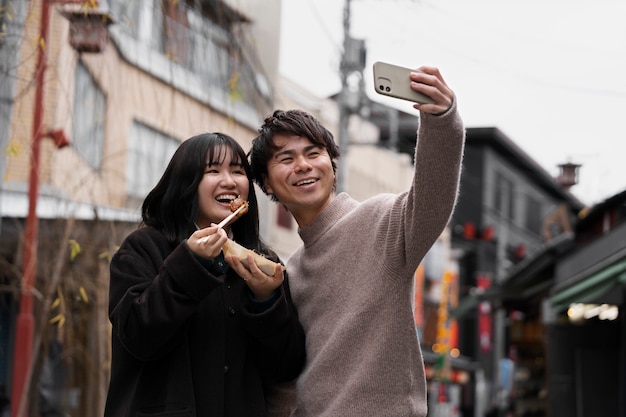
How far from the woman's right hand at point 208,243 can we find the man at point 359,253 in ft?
1.78

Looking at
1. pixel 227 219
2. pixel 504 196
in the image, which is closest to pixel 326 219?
pixel 227 219

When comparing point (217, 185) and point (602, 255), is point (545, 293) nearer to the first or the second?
point (602, 255)

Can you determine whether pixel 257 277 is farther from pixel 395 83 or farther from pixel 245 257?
pixel 395 83

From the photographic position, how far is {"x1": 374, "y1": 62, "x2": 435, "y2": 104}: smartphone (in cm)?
289

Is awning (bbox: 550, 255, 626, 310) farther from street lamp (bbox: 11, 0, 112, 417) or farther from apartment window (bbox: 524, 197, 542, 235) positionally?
apartment window (bbox: 524, 197, 542, 235)

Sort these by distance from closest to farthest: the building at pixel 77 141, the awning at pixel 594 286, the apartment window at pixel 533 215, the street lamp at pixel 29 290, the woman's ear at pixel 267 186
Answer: the woman's ear at pixel 267 186, the building at pixel 77 141, the street lamp at pixel 29 290, the awning at pixel 594 286, the apartment window at pixel 533 215

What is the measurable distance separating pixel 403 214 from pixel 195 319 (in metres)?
0.74

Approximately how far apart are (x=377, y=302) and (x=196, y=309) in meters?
0.58

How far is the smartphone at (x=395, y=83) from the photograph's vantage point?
2887 millimetres

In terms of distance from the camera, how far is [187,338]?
126 inches

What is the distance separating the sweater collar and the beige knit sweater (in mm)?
67

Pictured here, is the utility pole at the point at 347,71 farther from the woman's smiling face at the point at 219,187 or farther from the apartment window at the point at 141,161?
the woman's smiling face at the point at 219,187

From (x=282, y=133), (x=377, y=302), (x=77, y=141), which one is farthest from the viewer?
(x=77, y=141)

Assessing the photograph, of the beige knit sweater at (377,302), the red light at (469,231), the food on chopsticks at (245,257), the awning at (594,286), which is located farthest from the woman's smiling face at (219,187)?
the red light at (469,231)
